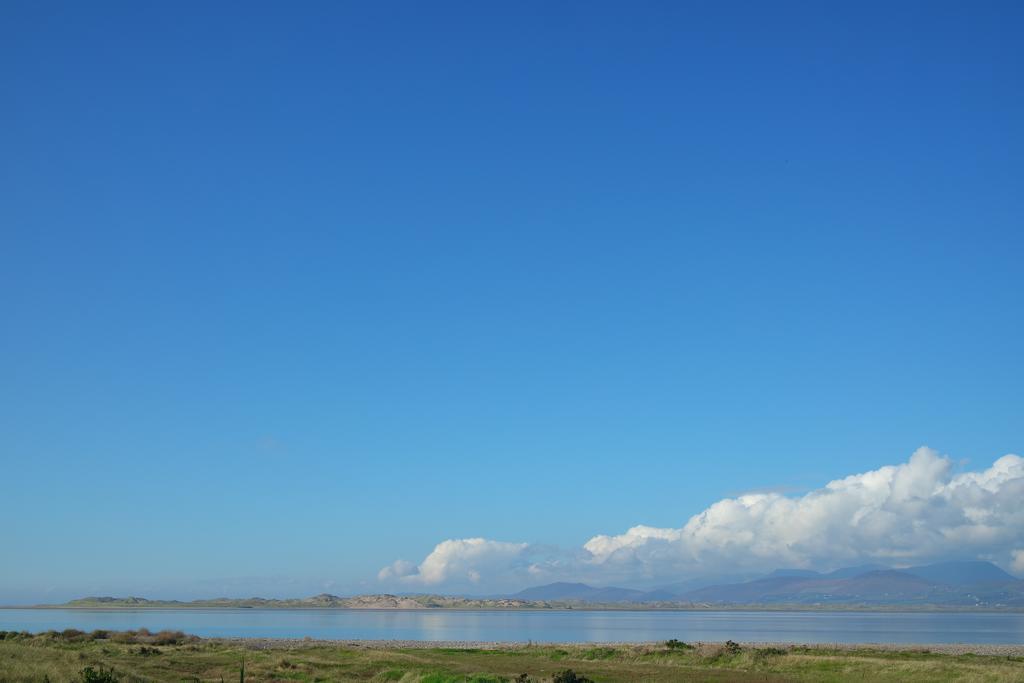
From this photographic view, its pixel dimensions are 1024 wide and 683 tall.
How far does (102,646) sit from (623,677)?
46136 mm

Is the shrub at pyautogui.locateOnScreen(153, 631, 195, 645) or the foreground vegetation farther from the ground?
the foreground vegetation

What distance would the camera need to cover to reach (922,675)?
50844 mm

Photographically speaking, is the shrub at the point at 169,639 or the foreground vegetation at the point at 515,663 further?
the shrub at the point at 169,639

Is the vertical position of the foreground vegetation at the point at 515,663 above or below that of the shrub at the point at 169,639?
above

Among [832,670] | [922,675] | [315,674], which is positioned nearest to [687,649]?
[832,670]

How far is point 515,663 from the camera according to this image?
62.8m

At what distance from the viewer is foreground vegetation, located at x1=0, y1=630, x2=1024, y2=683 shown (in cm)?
4759

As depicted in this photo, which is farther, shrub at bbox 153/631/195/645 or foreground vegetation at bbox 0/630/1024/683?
shrub at bbox 153/631/195/645

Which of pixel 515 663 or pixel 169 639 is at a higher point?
pixel 515 663

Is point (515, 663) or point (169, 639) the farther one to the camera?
point (169, 639)

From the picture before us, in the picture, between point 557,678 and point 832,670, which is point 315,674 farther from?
point 832,670

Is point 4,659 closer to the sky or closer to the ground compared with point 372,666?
closer to the sky

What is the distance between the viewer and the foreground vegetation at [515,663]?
47.6 m

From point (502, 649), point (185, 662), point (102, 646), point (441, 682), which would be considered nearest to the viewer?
point (441, 682)
